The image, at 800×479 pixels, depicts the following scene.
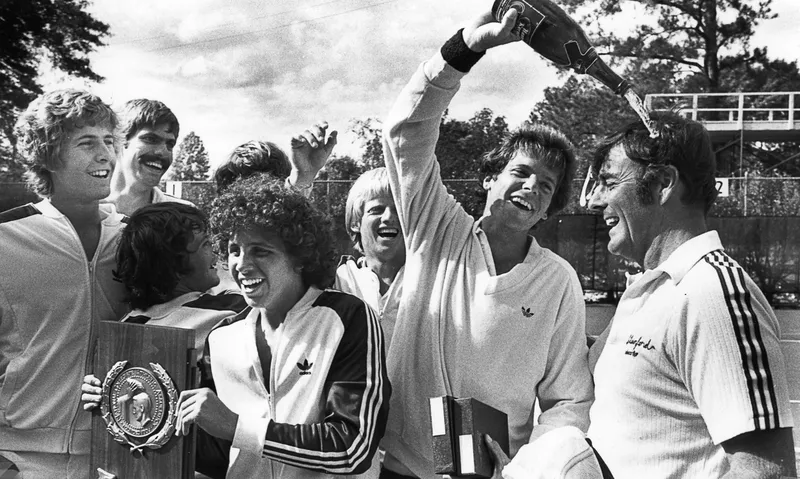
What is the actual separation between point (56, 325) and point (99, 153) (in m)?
0.58

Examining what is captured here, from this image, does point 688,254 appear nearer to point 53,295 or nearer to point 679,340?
point 679,340

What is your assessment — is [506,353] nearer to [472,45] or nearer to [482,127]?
[472,45]

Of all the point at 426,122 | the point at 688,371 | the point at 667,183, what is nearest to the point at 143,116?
the point at 426,122

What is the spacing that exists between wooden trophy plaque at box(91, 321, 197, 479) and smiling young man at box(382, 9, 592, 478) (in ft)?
2.26

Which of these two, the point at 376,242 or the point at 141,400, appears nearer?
the point at 141,400

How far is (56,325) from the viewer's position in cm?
297

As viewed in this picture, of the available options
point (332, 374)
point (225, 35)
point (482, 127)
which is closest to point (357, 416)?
point (332, 374)

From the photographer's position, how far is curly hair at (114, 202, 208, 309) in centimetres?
298

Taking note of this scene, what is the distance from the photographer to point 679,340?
6.96ft

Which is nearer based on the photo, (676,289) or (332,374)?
(676,289)

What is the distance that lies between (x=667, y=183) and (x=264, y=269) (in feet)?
3.70

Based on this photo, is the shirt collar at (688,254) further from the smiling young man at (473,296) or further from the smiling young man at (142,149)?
the smiling young man at (142,149)

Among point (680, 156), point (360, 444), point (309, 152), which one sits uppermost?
point (309, 152)

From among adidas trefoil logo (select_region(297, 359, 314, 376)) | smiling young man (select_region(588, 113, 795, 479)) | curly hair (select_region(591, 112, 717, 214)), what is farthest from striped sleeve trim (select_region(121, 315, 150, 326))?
curly hair (select_region(591, 112, 717, 214))
